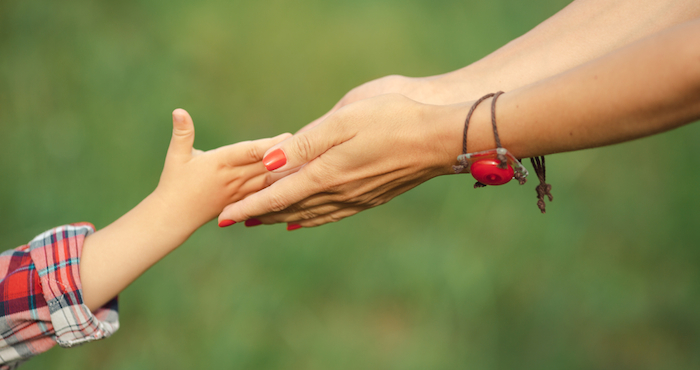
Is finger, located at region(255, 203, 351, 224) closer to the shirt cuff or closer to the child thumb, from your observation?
the child thumb

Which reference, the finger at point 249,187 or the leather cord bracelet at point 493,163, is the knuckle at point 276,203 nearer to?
the finger at point 249,187

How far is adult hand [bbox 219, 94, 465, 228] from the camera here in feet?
3.34

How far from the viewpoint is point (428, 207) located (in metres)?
2.11

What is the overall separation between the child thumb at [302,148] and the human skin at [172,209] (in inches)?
3.6

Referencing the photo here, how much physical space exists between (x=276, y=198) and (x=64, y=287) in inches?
17.8

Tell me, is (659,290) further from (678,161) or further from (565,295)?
(678,161)

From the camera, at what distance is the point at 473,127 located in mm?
941

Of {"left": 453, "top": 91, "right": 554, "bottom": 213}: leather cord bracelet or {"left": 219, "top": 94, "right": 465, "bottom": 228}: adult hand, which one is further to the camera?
{"left": 219, "top": 94, "right": 465, "bottom": 228}: adult hand

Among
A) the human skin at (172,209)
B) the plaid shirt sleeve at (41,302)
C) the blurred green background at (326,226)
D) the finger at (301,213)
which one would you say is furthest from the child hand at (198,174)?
the blurred green background at (326,226)

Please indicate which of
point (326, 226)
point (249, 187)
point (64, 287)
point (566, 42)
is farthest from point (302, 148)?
point (326, 226)

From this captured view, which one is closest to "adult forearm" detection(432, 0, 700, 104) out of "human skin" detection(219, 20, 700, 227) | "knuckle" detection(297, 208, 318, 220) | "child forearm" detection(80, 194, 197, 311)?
"human skin" detection(219, 20, 700, 227)

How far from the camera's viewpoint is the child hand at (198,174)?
3.64 feet

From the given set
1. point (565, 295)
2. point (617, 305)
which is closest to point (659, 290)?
point (617, 305)

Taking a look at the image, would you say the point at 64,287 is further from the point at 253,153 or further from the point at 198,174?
the point at 253,153
